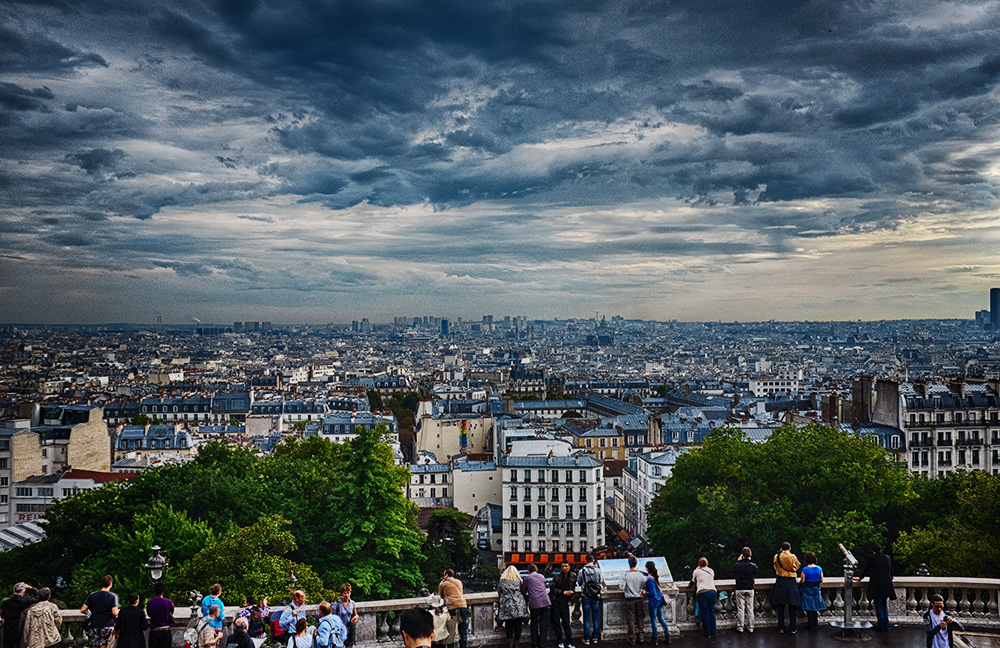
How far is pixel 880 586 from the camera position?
1384 cm

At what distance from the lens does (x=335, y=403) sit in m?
112

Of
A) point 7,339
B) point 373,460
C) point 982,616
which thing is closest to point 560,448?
point 373,460

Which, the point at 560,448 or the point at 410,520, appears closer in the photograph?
the point at 410,520

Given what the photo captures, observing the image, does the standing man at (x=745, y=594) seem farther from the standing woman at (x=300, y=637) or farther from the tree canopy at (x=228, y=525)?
the tree canopy at (x=228, y=525)

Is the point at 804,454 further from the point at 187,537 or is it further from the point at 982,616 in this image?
the point at 187,537

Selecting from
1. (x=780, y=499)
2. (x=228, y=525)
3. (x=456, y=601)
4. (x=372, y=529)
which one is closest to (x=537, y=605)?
(x=456, y=601)

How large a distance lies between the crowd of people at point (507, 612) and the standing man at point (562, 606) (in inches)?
0.6

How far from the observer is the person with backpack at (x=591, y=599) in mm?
13375

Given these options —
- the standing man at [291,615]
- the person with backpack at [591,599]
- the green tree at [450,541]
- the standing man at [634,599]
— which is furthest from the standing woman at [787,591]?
the green tree at [450,541]

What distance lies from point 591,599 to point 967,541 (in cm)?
1733

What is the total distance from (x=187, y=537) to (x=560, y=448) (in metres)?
35.1

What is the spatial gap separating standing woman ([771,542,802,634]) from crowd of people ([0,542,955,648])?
0.6 inches

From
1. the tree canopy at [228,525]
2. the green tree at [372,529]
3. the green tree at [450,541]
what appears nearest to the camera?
the tree canopy at [228,525]

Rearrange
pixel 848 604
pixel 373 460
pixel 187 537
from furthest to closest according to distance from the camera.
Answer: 1. pixel 373 460
2. pixel 187 537
3. pixel 848 604
